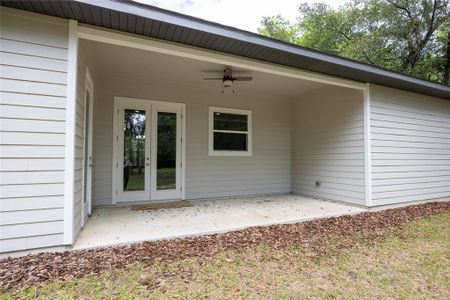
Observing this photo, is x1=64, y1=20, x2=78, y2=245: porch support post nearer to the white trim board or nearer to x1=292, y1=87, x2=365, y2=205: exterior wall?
the white trim board

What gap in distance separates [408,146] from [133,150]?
6.07m

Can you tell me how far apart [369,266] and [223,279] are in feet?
5.05

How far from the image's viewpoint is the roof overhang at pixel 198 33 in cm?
264

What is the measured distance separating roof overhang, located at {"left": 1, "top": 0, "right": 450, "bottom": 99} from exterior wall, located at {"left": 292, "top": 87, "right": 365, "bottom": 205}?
83 cm

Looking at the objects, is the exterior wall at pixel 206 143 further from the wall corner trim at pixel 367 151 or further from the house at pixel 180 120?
the wall corner trim at pixel 367 151

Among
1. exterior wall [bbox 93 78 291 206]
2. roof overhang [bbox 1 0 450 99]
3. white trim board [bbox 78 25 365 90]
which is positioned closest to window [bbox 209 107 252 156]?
exterior wall [bbox 93 78 291 206]

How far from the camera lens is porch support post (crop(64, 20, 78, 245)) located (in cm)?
273

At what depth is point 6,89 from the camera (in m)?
2.53

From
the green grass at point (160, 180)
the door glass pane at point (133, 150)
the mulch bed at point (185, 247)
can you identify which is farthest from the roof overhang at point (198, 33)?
the green grass at point (160, 180)

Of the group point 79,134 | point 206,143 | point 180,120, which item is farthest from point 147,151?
point 79,134

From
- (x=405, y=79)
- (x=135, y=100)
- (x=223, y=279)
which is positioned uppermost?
(x=405, y=79)

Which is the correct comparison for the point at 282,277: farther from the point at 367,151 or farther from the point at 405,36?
the point at 405,36

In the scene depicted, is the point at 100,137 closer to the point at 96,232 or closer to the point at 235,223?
the point at 96,232

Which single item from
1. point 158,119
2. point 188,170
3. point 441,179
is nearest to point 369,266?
point 188,170
